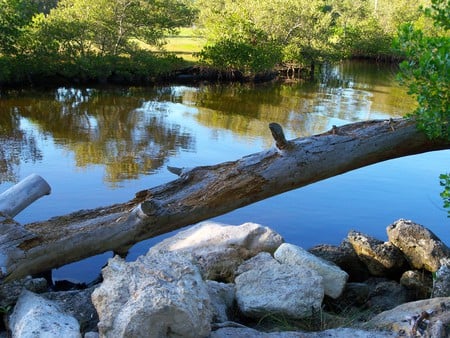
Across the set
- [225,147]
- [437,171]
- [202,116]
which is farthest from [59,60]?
[437,171]

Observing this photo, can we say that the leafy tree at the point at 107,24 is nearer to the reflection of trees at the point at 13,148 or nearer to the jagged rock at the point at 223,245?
the reflection of trees at the point at 13,148

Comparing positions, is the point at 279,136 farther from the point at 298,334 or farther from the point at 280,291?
the point at 298,334

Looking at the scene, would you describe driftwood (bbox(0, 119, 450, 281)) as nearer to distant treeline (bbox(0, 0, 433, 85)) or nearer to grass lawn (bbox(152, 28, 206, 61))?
distant treeline (bbox(0, 0, 433, 85))

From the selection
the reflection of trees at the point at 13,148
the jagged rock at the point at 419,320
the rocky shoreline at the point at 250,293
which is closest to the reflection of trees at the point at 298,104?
the reflection of trees at the point at 13,148

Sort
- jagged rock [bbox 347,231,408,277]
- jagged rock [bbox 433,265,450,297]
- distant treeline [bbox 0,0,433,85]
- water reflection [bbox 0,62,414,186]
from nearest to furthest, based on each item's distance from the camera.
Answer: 1. jagged rock [bbox 433,265,450,297]
2. jagged rock [bbox 347,231,408,277]
3. water reflection [bbox 0,62,414,186]
4. distant treeline [bbox 0,0,433,85]

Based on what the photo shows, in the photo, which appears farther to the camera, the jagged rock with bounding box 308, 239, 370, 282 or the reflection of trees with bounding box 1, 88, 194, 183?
the reflection of trees with bounding box 1, 88, 194, 183

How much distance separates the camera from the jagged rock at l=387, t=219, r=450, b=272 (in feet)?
22.5

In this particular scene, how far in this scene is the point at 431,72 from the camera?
5465 mm

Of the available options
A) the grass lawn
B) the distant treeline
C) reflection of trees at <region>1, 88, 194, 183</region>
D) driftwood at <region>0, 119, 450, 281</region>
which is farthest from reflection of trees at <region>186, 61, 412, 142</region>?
driftwood at <region>0, 119, 450, 281</region>

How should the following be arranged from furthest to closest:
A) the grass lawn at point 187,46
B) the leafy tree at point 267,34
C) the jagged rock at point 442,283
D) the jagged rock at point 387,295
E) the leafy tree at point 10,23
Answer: the grass lawn at point 187,46 < the leafy tree at point 267,34 < the leafy tree at point 10,23 < the jagged rock at point 387,295 < the jagged rock at point 442,283

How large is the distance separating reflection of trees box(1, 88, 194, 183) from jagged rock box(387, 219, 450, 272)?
6.52 meters

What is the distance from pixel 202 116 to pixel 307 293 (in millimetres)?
15334

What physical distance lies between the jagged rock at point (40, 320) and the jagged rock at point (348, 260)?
3.74 metres

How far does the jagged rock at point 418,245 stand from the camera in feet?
22.5
